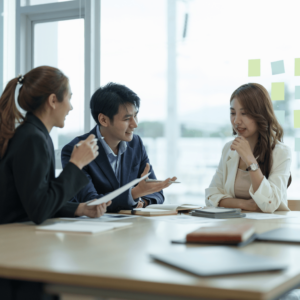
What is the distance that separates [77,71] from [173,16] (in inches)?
38.2

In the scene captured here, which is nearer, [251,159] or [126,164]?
[251,159]

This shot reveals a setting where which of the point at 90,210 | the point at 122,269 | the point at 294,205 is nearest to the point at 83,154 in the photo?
the point at 90,210

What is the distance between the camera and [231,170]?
7.97ft

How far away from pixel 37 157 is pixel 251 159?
3.93ft

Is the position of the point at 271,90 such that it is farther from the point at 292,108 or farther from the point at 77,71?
the point at 77,71

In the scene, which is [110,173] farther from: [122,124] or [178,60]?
[178,60]

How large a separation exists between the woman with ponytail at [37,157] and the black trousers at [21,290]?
1.49 feet

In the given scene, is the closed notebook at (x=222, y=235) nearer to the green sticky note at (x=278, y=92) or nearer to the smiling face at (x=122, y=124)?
the smiling face at (x=122, y=124)

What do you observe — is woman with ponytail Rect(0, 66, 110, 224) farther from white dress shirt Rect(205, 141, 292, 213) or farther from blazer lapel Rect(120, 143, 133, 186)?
white dress shirt Rect(205, 141, 292, 213)

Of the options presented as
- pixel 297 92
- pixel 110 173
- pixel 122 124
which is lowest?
pixel 110 173

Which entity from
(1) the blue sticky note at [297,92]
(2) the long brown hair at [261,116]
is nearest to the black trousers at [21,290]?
(2) the long brown hair at [261,116]

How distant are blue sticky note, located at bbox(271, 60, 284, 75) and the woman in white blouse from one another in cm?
75

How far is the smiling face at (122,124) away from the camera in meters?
2.44

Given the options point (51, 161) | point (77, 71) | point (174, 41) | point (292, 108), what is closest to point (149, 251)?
point (51, 161)
